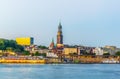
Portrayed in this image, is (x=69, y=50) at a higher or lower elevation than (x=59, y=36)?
lower

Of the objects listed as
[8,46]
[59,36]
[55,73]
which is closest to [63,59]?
[8,46]

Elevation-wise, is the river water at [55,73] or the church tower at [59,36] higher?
the church tower at [59,36]

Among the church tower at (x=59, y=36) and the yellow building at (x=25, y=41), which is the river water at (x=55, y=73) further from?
the yellow building at (x=25, y=41)

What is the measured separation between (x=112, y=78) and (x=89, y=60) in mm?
52679

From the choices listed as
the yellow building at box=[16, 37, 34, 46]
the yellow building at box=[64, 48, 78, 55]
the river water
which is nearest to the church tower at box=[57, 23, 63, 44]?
the yellow building at box=[64, 48, 78, 55]

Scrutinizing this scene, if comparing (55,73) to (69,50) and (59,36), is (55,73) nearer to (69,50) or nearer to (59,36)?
(59,36)

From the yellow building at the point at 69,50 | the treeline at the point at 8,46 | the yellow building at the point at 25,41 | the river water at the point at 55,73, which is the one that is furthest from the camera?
the yellow building at the point at 25,41

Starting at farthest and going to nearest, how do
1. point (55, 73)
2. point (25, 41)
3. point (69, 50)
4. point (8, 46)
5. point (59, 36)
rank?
point (25, 41)
point (69, 50)
point (59, 36)
point (8, 46)
point (55, 73)

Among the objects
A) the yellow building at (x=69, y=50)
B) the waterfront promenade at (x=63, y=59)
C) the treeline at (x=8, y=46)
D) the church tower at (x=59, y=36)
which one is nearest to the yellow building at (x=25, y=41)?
the church tower at (x=59, y=36)

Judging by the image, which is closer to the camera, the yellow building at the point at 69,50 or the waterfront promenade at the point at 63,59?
the waterfront promenade at the point at 63,59

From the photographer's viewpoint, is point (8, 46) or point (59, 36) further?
point (59, 36)

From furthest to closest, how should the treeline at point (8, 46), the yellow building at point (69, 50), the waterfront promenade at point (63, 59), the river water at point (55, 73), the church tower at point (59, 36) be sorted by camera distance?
the yellow building at point (69, 50)
the church tower at point (59, 36)
the treeline at point (8, 46)
the waterfront promenade at point (63, 59)
the river water at point (55, 73)

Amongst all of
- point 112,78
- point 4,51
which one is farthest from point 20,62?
point 112,78

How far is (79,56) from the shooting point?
86.6 metres
